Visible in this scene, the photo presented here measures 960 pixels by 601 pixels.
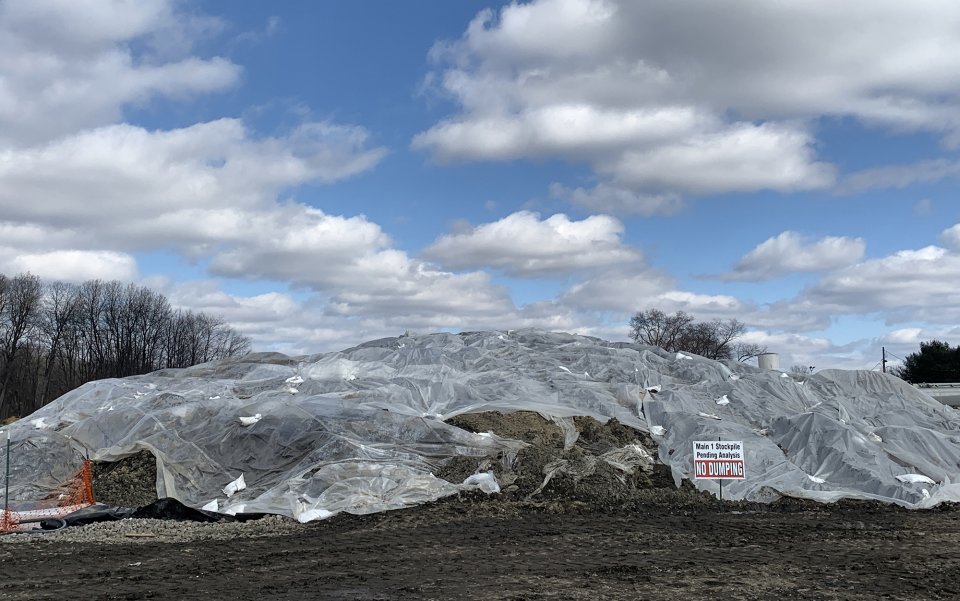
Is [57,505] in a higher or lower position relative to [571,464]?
lower

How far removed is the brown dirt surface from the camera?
1602cm

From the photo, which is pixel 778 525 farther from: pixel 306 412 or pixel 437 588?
pixel 306 412

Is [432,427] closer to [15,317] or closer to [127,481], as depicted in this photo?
[127,481]

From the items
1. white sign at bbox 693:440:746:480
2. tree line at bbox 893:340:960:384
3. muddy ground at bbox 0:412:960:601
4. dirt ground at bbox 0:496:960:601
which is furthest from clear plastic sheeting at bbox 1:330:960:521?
tree line at bbox 893:340:960:384

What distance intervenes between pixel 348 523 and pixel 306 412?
4.19 m

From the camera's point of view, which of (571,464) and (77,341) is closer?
(571,464)

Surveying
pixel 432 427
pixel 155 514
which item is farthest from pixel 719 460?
pixel 155 514

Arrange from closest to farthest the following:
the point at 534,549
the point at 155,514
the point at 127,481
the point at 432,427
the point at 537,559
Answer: the point at 537,559, the point at 534,549, the point at 155,514, the point at 127,481, the point at 432,427

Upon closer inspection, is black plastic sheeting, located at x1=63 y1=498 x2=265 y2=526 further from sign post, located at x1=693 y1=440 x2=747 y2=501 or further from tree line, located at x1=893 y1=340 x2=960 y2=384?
tree line, located at x1=893 y1=340 x2=960 y2=384

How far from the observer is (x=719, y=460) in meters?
14.5

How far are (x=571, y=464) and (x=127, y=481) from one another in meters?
8.78

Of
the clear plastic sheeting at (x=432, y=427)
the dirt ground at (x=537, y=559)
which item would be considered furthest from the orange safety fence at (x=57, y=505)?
the dirt ground at (x=537, y=559)

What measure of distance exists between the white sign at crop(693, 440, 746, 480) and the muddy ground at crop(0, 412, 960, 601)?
0.62 meters

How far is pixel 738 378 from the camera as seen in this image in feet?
76.8
